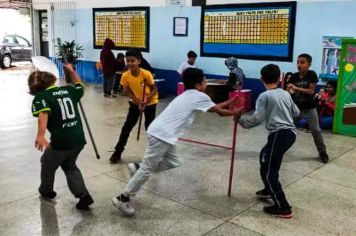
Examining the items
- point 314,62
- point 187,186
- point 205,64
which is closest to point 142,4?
point 205,64

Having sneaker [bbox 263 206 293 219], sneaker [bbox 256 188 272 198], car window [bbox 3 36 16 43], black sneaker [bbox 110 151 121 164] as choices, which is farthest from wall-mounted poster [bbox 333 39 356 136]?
car window [bbox 3 36 16 43]

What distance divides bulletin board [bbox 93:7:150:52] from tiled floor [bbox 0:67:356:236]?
16.5ft

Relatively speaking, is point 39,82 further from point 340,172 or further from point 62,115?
point 340,172

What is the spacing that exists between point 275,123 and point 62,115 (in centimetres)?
175

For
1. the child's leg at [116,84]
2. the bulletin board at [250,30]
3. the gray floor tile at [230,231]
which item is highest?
the bulletin board at [250,30]

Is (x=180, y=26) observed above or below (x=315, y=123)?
above

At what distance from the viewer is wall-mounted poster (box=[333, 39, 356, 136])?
6133 millimetres

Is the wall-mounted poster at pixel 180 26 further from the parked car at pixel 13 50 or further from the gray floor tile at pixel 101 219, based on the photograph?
the parked car at pixel 13 50

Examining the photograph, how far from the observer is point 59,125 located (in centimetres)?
326

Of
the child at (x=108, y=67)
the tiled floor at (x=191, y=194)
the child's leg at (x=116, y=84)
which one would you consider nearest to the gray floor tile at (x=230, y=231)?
the tiled floor at (x=191, y=194)

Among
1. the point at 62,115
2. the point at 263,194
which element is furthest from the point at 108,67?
the point at 263,194

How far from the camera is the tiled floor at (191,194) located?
3.16m

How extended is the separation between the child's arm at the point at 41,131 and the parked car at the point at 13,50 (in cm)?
1453

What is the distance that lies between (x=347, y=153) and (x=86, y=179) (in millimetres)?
3454
